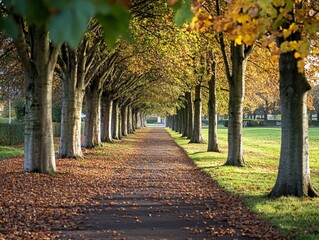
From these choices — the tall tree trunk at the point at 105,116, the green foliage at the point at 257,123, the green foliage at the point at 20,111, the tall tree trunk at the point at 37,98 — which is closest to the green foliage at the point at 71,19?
the tall tree trunk at the point at 37,98

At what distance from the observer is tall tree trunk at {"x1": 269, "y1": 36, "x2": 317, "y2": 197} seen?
10344mm

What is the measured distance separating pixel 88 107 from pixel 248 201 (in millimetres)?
18612

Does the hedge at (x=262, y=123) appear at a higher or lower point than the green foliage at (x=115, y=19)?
lower

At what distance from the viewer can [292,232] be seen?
7223mm

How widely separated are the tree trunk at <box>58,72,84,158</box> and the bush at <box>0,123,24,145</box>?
39.3 ft

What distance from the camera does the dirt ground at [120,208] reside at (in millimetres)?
7410

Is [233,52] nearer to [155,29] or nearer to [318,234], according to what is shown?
[155,29]

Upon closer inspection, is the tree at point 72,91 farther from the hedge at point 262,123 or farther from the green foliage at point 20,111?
the hedge at point 262,123

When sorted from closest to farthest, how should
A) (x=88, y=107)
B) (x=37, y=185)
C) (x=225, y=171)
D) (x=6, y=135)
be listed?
(x=37, y=185), (x=225, y=171), (x=88, y=107), (x=6, y=135)

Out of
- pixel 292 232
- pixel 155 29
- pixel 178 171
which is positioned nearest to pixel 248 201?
pixel 292 232

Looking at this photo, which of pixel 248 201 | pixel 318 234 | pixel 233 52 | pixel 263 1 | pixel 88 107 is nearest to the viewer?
pixel 263 1

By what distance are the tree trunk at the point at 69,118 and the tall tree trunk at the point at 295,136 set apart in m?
11.5

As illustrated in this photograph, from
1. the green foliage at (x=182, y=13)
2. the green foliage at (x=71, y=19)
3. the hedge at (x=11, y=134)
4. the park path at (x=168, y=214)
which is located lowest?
the park path at (x=168, y=214)

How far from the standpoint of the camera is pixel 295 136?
1037cm
